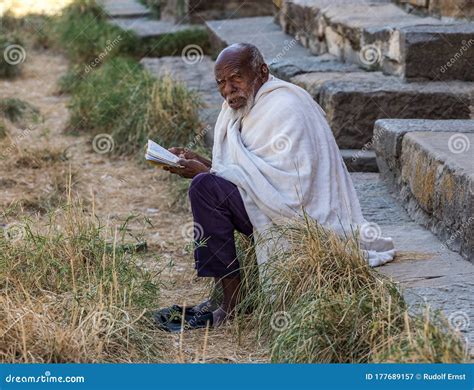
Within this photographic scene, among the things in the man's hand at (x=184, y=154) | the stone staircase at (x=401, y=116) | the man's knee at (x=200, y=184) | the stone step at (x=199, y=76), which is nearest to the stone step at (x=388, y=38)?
the stone staircase at (x=401, y=116)

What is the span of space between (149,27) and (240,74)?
6.90m

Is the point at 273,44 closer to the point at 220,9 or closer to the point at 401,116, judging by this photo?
the point at 220,9

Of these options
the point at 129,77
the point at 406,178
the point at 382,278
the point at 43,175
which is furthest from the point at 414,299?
the point at 129,77

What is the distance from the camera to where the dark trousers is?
176 inches

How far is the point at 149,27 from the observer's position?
11.4m

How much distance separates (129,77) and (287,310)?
195 inches

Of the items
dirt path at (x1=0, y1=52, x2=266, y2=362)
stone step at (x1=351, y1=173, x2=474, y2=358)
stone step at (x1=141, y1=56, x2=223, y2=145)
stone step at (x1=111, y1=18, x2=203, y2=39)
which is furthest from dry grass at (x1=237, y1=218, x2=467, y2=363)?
stone step at (x1=111, y1=18, x2=203, y2=39)

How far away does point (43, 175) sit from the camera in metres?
7.39

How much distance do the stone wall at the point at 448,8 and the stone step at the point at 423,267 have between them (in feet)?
5.66

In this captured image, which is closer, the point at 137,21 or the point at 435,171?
the point at 435,171

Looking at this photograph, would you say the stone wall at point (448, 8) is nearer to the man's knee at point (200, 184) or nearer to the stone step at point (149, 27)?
the man's knee at point (200, 184)

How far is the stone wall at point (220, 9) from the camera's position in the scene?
37.1ft

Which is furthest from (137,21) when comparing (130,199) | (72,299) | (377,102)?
(72,299)

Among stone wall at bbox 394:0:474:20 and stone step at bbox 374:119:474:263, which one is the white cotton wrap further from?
stone wall at bbox 394:0:474:20
